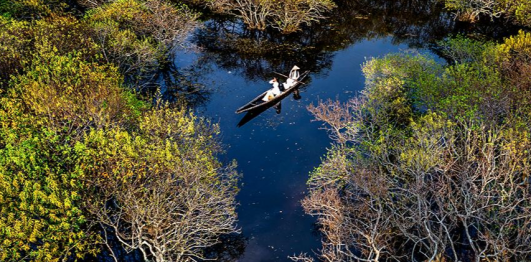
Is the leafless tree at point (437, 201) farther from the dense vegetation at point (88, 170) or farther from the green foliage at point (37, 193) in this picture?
the green foliage at point (37, 193)

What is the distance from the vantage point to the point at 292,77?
54.6 metres

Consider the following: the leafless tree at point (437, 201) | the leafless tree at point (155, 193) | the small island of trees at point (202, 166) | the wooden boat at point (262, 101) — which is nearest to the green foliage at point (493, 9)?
the small island of trees at point (202, 166)

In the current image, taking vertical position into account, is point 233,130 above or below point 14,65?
below

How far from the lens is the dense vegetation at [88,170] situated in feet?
85.9

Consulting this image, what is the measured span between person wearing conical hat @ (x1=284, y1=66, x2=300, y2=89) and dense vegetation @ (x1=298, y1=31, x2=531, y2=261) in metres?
8.85

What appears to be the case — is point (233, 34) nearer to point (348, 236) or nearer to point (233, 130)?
point (233, 130)

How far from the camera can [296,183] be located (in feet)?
135

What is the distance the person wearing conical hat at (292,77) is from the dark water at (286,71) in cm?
198

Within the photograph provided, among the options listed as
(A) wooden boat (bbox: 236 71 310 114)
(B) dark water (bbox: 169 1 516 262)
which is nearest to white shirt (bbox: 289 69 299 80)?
(A) wooden boat (bbox: 236 71 310 114)

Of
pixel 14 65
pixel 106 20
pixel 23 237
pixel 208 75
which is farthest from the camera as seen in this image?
pixel 208 75

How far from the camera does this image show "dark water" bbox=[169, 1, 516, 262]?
37.5 metres

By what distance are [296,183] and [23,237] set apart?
2358cm

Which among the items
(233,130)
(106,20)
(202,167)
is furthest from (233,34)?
(202,167)

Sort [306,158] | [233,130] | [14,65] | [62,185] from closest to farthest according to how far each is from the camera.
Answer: [62,185]
[14,65]
[306,158]
[233,130]
